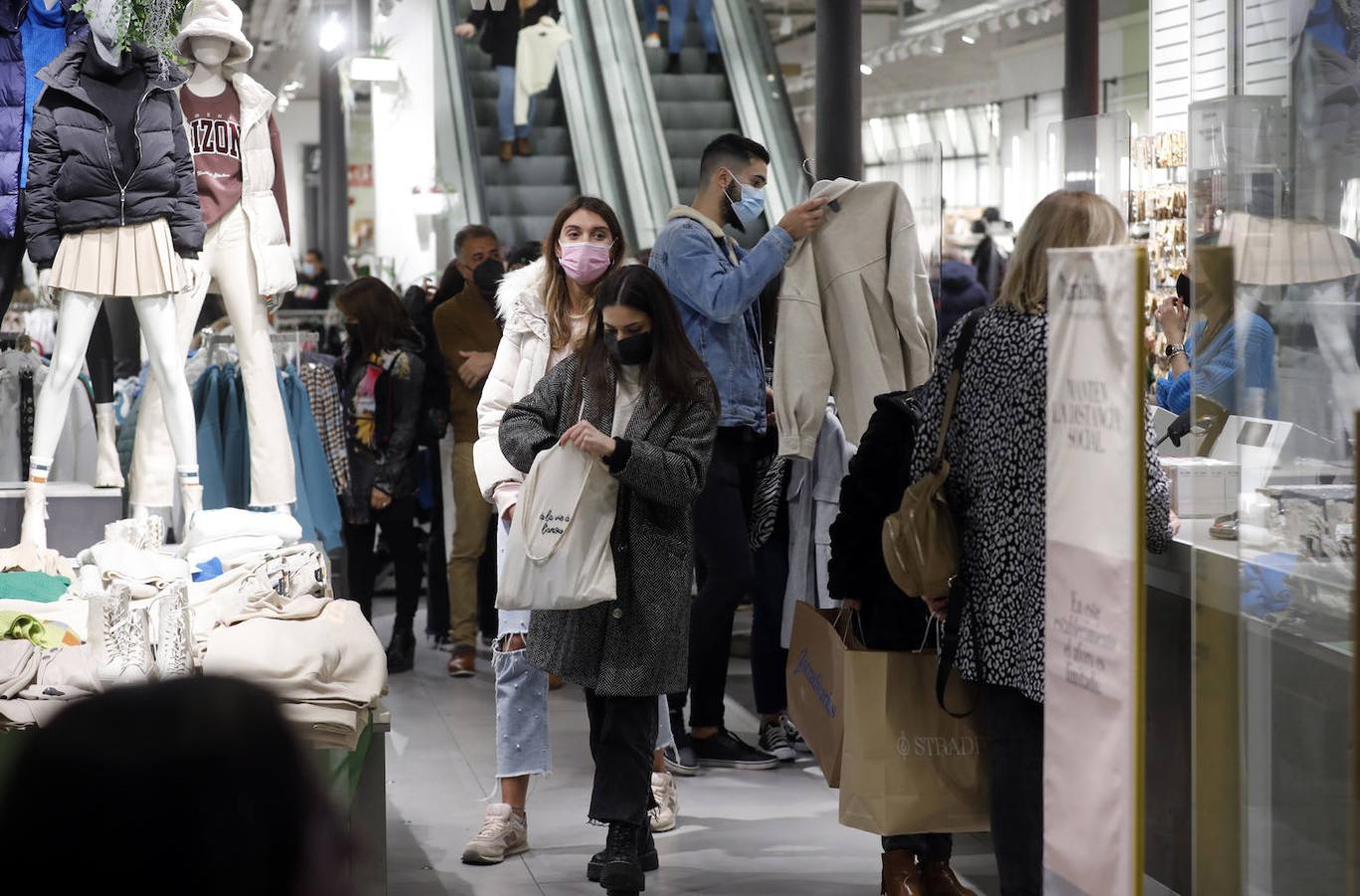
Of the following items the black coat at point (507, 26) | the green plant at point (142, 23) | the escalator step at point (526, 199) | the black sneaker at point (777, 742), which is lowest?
the black sneaker at point (777, 742)

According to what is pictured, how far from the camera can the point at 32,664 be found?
3.33 meters

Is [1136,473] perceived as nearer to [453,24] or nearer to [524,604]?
[524,604]

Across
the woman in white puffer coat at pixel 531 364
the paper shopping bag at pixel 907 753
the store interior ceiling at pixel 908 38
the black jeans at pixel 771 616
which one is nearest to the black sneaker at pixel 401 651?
the black jeans at pixel 771 616

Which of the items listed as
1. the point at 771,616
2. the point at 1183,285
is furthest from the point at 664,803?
the point at 1183,285

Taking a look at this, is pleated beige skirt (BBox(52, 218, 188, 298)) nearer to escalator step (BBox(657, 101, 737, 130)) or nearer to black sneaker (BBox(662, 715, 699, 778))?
black sneaker (BBox(662, 715, 699, 778))

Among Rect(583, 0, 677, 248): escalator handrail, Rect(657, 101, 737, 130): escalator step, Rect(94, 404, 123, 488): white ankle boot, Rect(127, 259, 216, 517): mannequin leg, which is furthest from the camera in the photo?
Rect(657, 101, 737, 130): escalator step

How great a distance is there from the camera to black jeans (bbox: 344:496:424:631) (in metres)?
6.64

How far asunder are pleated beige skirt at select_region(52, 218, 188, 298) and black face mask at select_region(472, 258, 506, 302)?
1610mm

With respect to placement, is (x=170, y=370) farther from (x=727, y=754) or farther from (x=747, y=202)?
(x=727, y=754)

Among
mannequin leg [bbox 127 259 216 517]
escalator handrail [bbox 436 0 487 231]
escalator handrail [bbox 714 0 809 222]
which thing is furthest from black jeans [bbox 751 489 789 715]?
escalator handrail [bbox 436 0 487 231]

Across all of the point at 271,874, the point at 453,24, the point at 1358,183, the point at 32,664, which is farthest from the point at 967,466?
the point at 453,24

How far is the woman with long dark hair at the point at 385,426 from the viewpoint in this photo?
6.46 metres

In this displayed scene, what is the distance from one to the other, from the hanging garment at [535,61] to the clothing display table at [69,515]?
7.62m

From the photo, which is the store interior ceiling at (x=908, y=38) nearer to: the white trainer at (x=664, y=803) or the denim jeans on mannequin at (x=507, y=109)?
the denim jeans on mannequin at (x=507, y=109)
